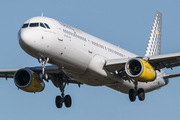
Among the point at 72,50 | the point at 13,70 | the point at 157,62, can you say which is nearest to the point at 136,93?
the point at 157,62

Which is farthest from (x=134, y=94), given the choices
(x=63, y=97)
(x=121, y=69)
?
(x=63, y=97)

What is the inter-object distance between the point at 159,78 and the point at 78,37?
12693 mm

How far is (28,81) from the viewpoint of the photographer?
36.3m

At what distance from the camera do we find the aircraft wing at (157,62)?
31870mm

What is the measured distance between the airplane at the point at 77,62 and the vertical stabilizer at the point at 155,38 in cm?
559

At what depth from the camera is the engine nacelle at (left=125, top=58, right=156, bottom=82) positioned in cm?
3125

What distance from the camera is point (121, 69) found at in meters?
33.7

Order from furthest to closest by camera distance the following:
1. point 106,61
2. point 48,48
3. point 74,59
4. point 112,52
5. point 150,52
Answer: point 150,52, point 112,52, point 106,61, point 74,59, point 48,48

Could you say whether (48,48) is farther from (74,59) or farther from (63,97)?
(63,97)

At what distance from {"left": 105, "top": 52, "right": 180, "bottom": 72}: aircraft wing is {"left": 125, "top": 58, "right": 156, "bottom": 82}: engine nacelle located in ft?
2.34

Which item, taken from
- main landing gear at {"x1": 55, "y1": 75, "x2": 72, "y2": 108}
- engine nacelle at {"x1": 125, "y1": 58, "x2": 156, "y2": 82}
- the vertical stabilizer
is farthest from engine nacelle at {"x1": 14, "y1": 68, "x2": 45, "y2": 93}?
the vertical stabilizer

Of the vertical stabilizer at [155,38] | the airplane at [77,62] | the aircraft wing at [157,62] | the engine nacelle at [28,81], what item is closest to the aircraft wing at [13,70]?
the airplane at [77,62]

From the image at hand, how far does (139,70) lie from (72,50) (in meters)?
6.18

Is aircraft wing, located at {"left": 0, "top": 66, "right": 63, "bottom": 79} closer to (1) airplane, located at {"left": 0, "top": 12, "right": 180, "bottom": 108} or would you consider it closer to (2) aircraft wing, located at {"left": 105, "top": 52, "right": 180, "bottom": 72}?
(1) airplane, located at {"left": 0, "top": 12, "right": 180, "bottom": 108}
